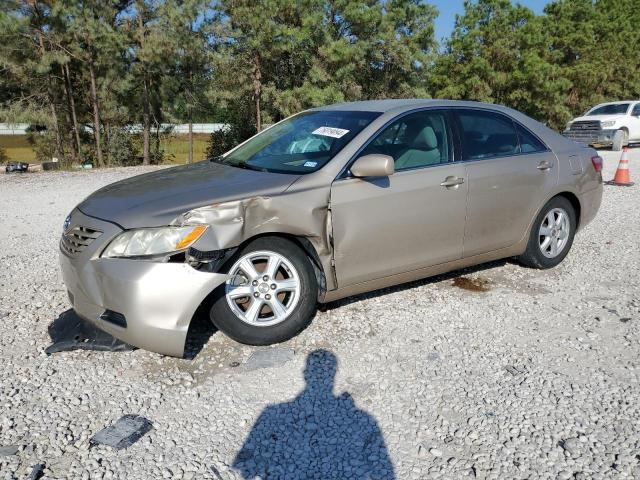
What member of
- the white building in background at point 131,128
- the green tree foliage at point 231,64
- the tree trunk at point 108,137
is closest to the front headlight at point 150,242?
the green tree foliage at point 231,64

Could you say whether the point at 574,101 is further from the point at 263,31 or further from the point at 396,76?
the point at 263,31

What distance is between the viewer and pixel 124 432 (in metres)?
2.70

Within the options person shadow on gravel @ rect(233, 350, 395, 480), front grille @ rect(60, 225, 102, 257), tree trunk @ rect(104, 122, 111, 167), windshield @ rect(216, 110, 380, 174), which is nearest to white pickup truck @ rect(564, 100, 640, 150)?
windshield @ rect(216, 110, 380, 174)

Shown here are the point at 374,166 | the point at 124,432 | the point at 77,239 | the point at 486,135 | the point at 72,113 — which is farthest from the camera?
the point at 72,113

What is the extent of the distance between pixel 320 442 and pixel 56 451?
4.24 ft

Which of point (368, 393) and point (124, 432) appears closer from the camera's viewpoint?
point (124, 432)

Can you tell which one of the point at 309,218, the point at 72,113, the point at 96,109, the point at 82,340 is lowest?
the point at 82,340

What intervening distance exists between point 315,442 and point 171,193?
6.11 ft

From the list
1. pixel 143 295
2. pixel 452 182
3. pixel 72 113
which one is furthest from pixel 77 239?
pixel 72 113

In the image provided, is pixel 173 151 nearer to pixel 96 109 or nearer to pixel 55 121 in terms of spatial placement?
pixel 96 109

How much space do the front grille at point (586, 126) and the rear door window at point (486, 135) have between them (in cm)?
1608

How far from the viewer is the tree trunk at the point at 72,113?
20372 mm

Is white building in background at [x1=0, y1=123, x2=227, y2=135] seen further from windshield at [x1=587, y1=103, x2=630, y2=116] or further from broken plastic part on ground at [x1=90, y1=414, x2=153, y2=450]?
broken plastic part on ground at [x1=90, y1=414, x2=153, y2=450]

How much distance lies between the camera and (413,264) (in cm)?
412
